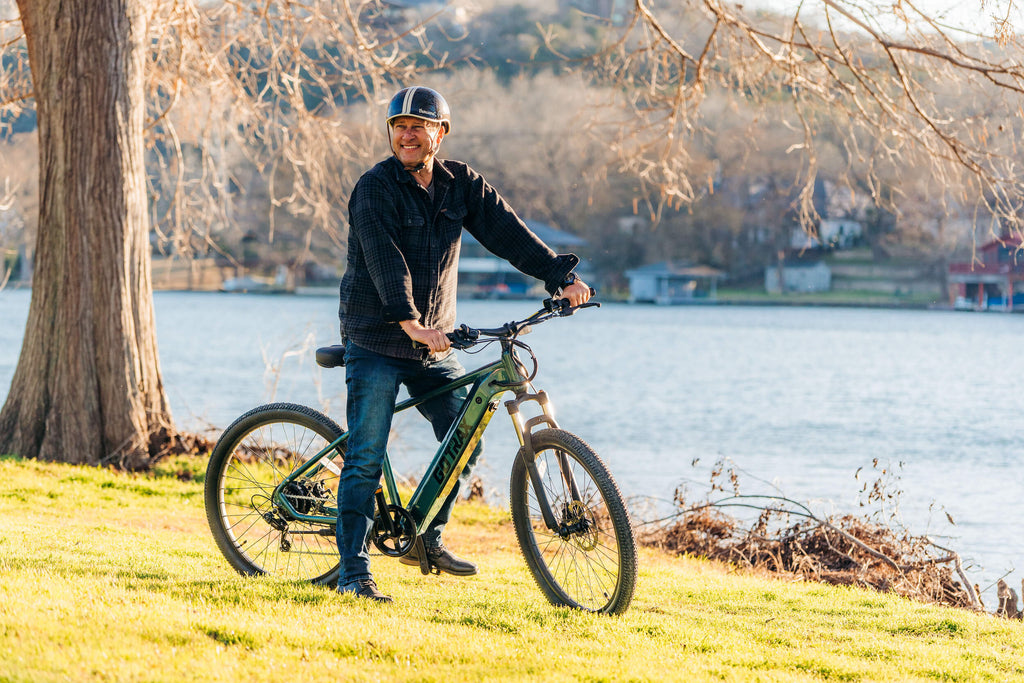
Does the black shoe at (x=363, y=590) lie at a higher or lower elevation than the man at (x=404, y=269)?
lower

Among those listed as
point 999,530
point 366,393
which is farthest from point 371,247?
point 999,530

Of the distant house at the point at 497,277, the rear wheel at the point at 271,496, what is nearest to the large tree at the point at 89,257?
the rear wheel at the point at 271,496

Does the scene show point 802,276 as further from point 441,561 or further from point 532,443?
point 532,443

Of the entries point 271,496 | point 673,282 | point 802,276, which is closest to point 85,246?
point 271,496

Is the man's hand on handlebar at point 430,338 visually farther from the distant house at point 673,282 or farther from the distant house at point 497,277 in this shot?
the distant house at point 673,282

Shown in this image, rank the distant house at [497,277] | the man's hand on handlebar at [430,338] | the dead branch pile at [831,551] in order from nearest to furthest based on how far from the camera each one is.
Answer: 1. the man's hand on handlebar at [430,338]
2. the dead branch pile at [831,551]
3. the distant house at [497,277]

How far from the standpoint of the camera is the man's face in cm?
407

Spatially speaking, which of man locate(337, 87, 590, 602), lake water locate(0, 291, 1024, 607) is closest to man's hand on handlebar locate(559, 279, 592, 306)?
man locate(337, 87, 590, 602)

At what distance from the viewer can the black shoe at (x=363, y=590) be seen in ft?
13.9

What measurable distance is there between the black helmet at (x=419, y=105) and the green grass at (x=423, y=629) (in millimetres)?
1831

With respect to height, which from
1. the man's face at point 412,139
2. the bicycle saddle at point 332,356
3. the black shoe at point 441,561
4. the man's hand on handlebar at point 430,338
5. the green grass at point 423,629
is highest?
the man's face at point 412,139

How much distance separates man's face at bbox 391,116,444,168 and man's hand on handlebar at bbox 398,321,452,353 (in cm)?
66

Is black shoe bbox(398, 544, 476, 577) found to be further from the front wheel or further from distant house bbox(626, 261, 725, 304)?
distant house bbox(626, 261, 725, 304)

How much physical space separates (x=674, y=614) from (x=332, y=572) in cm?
152
